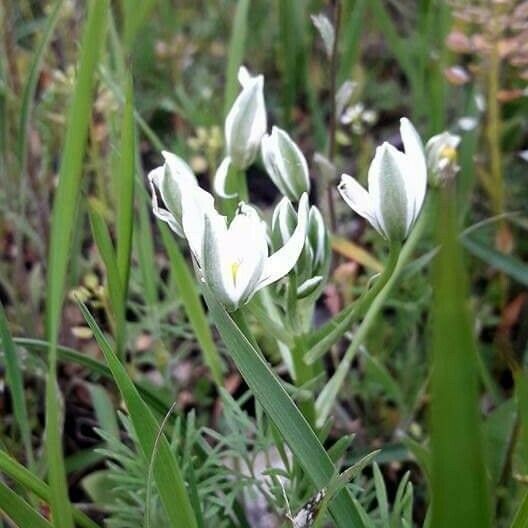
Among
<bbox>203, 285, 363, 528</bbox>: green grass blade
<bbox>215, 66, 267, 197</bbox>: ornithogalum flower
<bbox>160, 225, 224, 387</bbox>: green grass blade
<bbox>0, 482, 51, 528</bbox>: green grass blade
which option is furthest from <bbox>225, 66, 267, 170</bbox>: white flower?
<bbox>0, 482, 51, 528</bbox>: green grass blade

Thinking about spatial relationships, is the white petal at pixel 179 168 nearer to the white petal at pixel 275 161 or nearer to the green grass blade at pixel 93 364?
the white petal at pixel 275 161

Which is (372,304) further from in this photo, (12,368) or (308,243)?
(12,368)

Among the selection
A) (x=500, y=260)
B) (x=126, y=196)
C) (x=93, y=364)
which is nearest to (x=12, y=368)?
(x=93, y=364)

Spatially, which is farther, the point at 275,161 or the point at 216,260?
the point at 275,161

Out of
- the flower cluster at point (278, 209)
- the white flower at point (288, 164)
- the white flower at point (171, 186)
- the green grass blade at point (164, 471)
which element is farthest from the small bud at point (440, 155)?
the green grass blade at point (164, 471)

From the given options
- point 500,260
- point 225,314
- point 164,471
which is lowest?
point 500,260
